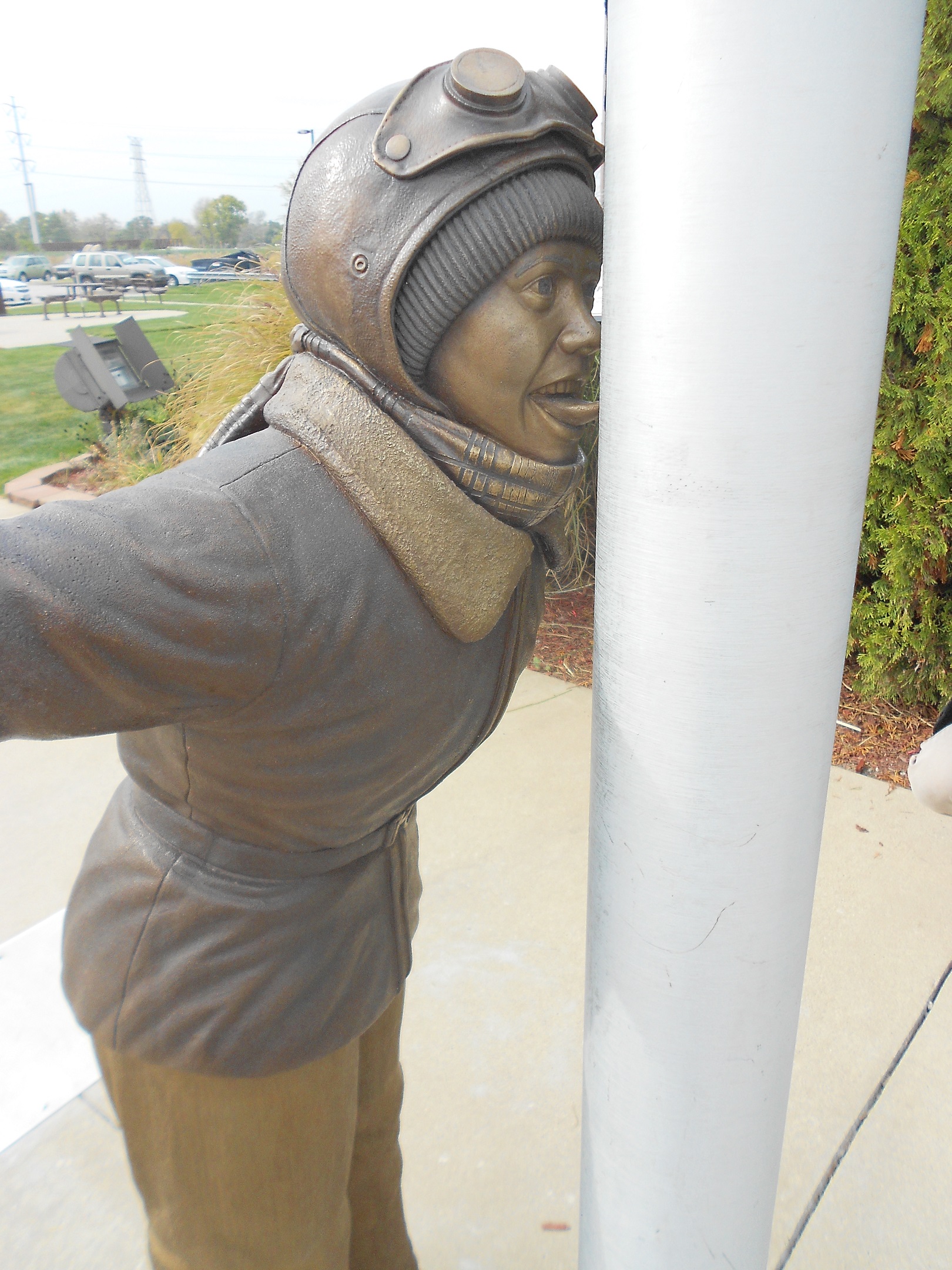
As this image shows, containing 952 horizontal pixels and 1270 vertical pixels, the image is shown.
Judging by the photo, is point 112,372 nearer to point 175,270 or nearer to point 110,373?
point 110,373

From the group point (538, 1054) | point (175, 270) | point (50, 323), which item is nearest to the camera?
point (538, 1054)

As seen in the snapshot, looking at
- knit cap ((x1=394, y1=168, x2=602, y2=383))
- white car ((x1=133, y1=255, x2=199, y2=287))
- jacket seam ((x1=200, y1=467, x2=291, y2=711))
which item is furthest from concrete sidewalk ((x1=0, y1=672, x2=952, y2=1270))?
white car ((x1=133, y1=255, x2=199, y2=287))

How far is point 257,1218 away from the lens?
1229 mm

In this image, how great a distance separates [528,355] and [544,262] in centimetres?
10

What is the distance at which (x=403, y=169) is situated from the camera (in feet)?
3.24

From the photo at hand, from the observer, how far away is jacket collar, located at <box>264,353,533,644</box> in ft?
3.40

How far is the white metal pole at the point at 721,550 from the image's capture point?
2.74ft

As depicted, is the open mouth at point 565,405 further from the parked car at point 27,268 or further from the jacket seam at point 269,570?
the parked car at point 27,268

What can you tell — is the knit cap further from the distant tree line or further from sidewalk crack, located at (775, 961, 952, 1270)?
the distant tree line

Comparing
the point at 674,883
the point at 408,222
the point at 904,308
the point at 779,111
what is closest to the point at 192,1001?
the point at 674,883

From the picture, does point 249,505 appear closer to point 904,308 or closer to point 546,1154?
point 546,1154

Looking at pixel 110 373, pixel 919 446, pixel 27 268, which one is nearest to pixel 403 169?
pixel 919 446

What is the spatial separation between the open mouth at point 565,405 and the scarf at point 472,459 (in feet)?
0.18

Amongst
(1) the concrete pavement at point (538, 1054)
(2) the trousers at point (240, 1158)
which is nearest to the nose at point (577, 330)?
(2) the trousers at point (240, 1158)
